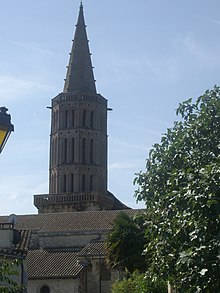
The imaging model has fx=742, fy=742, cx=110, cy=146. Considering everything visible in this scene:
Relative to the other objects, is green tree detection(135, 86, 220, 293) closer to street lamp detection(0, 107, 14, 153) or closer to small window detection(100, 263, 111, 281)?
street lamp detection(0, 107, 14, 153)

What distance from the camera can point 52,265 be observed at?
200 ft

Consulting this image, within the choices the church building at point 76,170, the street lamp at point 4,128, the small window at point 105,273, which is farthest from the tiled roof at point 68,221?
the street lamp at point 4,128

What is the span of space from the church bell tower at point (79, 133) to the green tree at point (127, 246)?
51315 millimetres

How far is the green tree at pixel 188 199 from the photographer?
56.3 ft

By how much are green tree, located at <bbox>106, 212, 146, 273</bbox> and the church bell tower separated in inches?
2020

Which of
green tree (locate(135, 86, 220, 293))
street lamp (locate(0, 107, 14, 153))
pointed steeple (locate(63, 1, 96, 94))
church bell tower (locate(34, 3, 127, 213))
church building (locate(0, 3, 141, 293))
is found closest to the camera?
street lamp (locate(0, 107, 14, 153))

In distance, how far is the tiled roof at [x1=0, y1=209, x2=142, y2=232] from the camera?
72.6 metres

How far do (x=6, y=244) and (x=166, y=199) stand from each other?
1517 cm

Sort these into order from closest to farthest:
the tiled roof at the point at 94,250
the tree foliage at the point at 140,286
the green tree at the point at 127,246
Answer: the tree foliage at the point at 140,286 < the green tree at the point at 127,246 < the tiled roof at the point at 94,250

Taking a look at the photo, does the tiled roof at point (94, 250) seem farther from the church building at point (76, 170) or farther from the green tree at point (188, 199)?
the green tree at point (188, 199)

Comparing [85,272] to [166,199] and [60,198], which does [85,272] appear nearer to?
[60,198]

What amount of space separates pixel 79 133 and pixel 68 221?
27564mm

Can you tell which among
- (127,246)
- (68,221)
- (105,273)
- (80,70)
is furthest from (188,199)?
(80,70)

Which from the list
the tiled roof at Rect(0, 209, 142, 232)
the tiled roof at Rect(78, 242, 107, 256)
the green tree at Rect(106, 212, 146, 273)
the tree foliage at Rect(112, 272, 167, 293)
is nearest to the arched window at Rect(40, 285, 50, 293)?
the tiled roof at Rect(78, 242, 107, 256)
